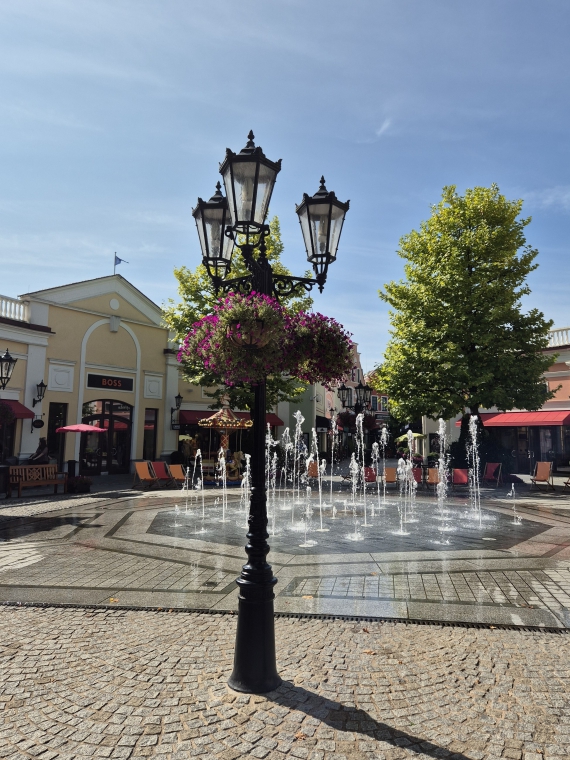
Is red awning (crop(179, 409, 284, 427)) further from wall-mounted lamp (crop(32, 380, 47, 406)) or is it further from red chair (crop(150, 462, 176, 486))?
red chair (crop(150, 462, 176, 486))

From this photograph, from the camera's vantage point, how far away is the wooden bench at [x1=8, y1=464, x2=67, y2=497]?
53.2 ft

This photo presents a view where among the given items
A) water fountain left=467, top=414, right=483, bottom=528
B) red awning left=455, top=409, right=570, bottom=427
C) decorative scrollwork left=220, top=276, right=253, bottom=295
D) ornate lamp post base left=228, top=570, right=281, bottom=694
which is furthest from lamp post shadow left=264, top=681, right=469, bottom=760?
red awning left=455, top=409, right=570, bottom=427

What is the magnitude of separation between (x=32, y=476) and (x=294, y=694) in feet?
51.2

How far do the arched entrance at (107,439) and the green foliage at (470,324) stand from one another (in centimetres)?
1329

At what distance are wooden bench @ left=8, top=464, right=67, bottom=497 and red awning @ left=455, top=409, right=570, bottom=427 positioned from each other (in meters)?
19.7

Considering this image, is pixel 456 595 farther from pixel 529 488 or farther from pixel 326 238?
pixel 529 488

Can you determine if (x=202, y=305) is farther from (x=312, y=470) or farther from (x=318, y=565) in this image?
(x=318, y=565)

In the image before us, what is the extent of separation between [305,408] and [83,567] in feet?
103

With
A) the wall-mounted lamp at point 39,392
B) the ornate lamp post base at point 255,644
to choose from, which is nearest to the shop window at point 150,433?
the wall-mounted lamp at point 39,392

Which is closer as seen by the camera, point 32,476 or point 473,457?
point 32,476

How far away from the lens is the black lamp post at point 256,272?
3.68 m

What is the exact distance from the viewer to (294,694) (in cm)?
357

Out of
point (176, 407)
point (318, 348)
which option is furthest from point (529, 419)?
Result: point (318, 348)

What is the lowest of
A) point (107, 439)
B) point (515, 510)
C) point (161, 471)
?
point (515, 510)
